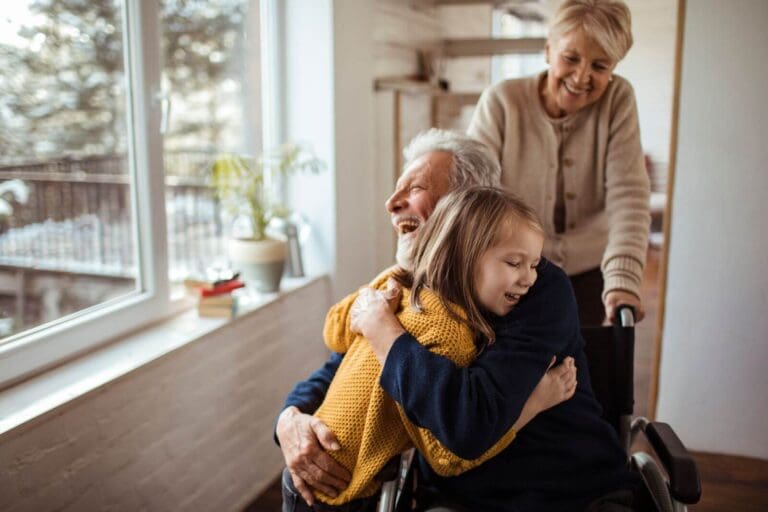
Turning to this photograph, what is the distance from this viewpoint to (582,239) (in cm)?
212

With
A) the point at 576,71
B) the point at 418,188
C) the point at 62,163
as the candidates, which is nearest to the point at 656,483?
the point at 418,188

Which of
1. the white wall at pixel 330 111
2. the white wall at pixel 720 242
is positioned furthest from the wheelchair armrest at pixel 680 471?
the white wall at pixel 330 111

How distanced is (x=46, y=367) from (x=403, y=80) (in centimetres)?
235

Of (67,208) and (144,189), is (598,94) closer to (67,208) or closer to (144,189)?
(144,189)

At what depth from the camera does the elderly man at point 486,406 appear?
1.26 meters

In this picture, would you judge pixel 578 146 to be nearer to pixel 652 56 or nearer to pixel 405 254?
pixel 405 254

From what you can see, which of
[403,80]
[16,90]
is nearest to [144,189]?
[16,90]

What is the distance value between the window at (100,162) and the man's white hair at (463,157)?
0.99 meters

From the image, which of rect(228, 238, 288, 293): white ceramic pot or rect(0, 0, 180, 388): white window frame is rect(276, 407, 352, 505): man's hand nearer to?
rect(0, 0, 180, 388): white window frame

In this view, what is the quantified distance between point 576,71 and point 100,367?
143 centimetres

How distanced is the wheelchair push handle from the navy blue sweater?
1.07 feet

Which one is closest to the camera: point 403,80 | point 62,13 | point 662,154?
point 62,13

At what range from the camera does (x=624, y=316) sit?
1758 millimetres

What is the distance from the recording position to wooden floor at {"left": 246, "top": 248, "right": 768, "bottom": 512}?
104 inches
